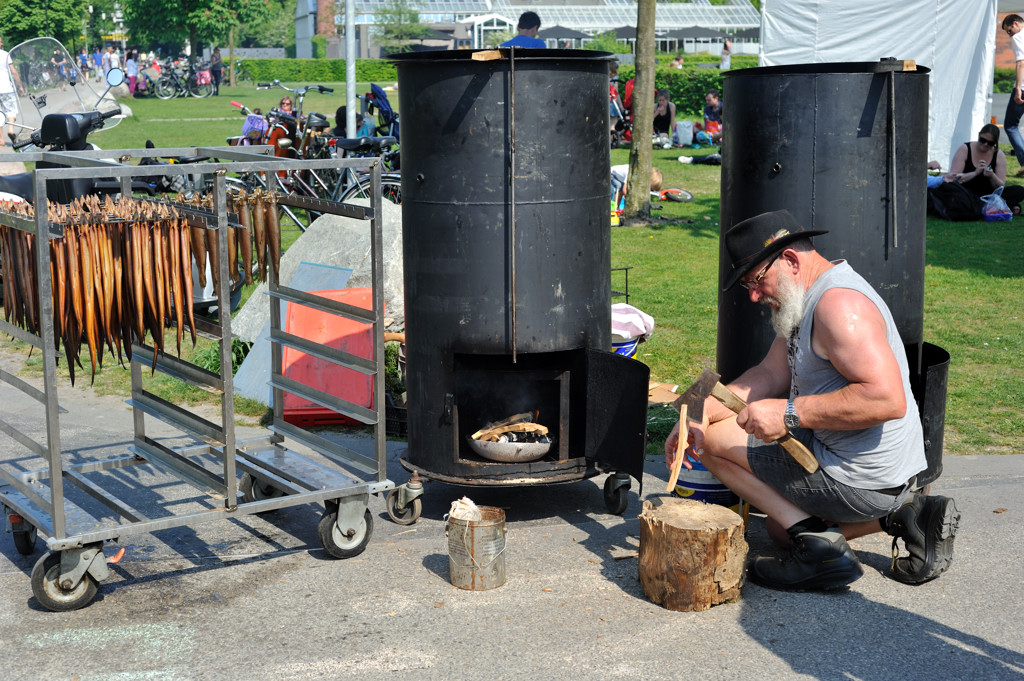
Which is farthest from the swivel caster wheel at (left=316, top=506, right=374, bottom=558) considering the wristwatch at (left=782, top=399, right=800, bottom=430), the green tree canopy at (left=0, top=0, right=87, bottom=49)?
the green tree canopy at (left=0, top=0, right=87, bottom=49)

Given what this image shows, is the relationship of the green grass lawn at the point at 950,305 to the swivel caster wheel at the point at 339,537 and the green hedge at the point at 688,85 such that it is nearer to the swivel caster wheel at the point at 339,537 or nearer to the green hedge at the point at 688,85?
the swivel caster wheel at the point at 339,537

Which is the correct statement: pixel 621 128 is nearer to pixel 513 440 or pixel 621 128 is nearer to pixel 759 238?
pixel 513 440

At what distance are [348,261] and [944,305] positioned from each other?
4.93m

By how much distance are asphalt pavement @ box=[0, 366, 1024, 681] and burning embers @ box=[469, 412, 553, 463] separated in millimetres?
344

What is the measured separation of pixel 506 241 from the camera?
4840 mm

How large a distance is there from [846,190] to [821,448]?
4.06 ft

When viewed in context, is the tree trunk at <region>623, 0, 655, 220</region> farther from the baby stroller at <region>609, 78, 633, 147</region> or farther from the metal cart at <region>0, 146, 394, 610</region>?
the baby stroller at <region>609, 78, 633, 147</region>

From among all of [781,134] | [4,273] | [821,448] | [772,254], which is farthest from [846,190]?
[4,273]

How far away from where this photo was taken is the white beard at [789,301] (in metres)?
4.21

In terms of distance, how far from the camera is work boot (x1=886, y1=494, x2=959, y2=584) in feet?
14.1

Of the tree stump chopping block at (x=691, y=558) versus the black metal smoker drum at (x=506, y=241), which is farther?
the black metal smoker drum at (x=506, y=241)

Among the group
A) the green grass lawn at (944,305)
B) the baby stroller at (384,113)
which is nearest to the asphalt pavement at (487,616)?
the green grass lawn at (944,305)

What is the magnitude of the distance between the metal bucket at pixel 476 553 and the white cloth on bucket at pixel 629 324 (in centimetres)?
254

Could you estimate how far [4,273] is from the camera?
4.37 m
